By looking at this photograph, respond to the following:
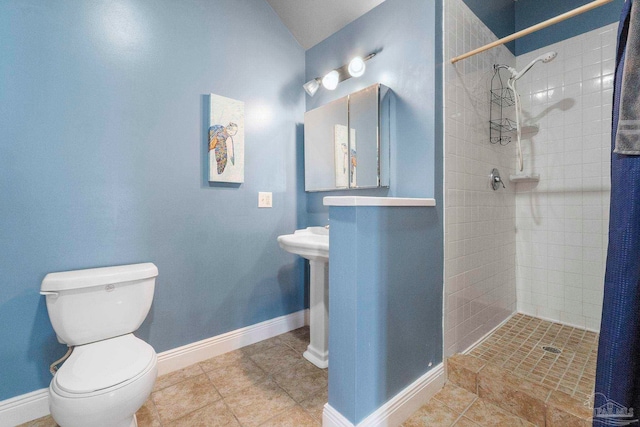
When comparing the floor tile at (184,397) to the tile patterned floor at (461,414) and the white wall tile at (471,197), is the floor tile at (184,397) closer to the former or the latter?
the tile patterned floor at (461,414)

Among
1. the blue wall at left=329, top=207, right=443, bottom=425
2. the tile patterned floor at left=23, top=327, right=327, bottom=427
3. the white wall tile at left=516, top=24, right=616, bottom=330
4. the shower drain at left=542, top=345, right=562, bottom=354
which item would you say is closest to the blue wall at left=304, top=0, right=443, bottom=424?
the blue wall at left=329, top=207, right=443, bottom=425

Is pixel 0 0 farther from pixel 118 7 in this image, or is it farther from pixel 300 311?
pixel 300 311

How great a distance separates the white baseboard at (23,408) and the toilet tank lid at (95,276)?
1.80ft

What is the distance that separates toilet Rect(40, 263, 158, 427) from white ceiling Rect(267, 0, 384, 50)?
77.4 inches

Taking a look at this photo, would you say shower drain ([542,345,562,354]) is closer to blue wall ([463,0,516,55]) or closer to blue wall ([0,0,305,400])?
blue wall ([0,0,305,400])

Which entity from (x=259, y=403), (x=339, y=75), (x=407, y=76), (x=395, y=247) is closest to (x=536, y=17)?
(x=407, y=76)

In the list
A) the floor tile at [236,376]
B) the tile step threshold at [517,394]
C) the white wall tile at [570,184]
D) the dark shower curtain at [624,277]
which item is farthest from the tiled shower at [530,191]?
the floor tile at [236,376]

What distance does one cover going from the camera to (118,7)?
5.14ft

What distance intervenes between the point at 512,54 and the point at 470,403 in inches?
100

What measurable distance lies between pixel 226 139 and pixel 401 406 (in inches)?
71.1

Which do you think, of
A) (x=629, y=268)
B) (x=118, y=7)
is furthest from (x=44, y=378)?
(x=629, y=268)

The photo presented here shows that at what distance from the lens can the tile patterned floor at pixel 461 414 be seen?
1383 mm

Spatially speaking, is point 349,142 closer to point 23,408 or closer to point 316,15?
point 316,15

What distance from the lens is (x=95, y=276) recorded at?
1.37 m
